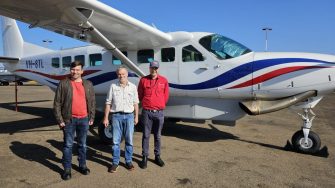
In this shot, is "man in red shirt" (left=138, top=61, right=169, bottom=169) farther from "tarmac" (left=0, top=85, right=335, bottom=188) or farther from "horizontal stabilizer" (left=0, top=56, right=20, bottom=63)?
"horizontal stabilizer" (left=0, top=56, right=20, bottom=63)

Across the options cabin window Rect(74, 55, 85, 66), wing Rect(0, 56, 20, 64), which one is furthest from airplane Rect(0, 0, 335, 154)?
wing Rect(0, 56, 20, 64)

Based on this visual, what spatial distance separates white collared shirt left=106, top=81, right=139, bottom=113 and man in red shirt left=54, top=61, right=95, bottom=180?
346mm

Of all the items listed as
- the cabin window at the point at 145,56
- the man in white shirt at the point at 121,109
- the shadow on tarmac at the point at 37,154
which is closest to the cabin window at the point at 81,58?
the cabin window at the point at 145,56

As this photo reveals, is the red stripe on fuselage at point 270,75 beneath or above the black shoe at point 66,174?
above

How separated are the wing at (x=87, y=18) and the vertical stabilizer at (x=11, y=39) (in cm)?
692

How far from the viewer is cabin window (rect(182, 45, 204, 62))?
7578 millimetres

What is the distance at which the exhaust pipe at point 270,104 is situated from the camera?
6.58 metres

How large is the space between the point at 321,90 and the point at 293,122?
5.23 m

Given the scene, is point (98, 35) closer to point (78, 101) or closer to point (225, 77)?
point (78, 101)

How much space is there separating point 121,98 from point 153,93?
60cm

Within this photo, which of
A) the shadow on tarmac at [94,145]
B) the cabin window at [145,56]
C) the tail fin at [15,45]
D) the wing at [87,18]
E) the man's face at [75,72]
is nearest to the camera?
the man's face at [75,72]

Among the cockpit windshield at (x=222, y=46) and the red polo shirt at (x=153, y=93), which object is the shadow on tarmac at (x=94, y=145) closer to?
the red polo shirt at (x=153, y=93)

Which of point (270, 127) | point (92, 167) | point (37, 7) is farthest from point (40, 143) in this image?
point (270, 127)

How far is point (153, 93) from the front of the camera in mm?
5496
